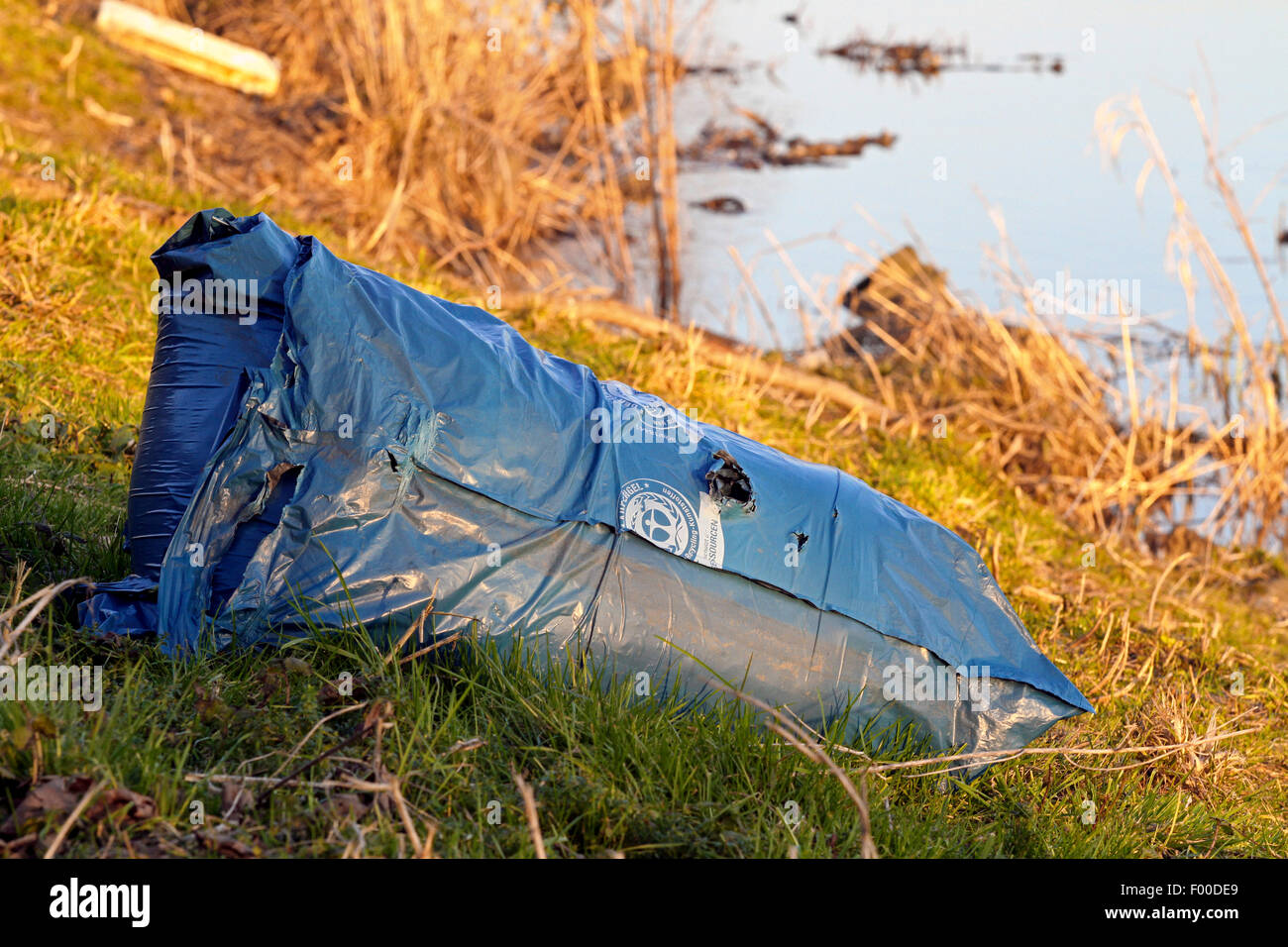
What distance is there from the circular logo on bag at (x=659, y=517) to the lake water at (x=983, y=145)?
443cm

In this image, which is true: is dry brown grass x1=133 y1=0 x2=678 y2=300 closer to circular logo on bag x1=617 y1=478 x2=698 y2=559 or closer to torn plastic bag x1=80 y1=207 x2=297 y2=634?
torn plastic bag x1=80 y1=207 x2=297 y2=634

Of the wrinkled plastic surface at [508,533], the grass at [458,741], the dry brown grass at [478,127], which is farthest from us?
the dry brown grass at [478,127]

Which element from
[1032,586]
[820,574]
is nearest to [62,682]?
[820,574]

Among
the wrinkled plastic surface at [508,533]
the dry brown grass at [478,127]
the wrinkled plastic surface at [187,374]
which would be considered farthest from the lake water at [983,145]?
the wrinkled plastic surface at [187,374]

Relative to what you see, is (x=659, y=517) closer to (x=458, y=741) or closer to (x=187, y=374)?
(x=458, y=741)

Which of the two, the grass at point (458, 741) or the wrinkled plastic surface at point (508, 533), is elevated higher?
the wrinkled plastic surface at point (508, 533)

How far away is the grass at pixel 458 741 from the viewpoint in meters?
2.17

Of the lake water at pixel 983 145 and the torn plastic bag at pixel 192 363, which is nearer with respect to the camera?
the torn plastic bag at pixel 192 363

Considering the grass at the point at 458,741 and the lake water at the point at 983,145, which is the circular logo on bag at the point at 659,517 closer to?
the grass at the point at 458,741

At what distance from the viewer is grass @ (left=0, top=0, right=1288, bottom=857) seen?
217 centimetres

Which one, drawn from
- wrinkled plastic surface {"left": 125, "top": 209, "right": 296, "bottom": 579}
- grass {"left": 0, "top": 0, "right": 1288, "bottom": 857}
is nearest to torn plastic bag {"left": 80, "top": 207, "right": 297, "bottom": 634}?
wrinkled plastic surface {"left": 125, "top": 209, "right": 296, "bottom": 579}

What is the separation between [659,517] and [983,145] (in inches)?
423

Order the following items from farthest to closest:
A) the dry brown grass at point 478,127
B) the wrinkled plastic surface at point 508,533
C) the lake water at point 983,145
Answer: the lake water at point 983,145, the dry brown grass at point 478,127, the wrinkled plastic surface at point 508,533
